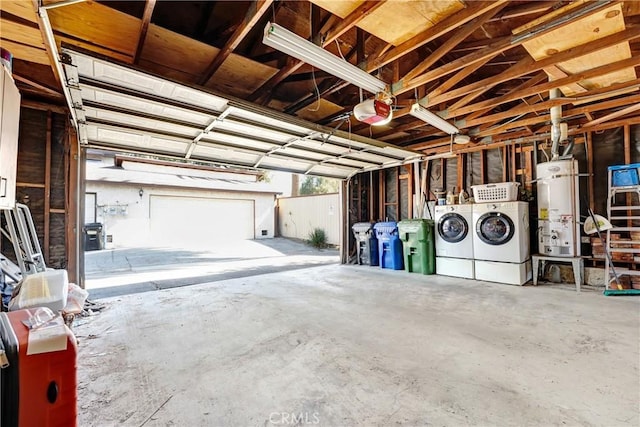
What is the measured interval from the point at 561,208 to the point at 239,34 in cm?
533

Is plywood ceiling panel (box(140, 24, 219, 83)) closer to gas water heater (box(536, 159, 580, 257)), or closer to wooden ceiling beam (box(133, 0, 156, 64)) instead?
wooden ceiling beam (box(133, 0, 156, 64))

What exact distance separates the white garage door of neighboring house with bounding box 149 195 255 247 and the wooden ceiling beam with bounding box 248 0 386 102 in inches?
367

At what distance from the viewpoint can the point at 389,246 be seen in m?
6.50

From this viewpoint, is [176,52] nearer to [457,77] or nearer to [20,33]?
[20,33]

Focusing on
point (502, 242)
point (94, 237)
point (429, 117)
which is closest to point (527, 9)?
point (429, 117)

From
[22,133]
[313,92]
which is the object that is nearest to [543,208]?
[313,92]

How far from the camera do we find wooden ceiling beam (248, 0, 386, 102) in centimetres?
211

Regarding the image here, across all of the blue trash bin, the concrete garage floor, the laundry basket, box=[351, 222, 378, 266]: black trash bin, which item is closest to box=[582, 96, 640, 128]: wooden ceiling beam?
the laundry basket

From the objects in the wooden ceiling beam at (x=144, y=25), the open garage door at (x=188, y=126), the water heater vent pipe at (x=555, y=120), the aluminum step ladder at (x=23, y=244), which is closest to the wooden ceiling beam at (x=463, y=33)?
the open garage door at (x=188, y=126)

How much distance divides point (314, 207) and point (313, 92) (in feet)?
29.6

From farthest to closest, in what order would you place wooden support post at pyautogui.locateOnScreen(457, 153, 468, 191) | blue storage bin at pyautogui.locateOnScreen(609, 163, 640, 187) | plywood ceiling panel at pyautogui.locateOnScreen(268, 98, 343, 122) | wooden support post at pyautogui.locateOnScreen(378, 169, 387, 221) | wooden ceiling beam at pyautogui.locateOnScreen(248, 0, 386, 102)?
wooden support post at pyautogui.locateOnScreen(378, 169, 387, 221) → wooden support post at pyautogui.locateOnScreen(457, 153, 468, 191) → blue storage bin at pyautogui.locateOnScreen(609, 163, 640, 187) → plywood ceiling panel at pyautogui.locateOnScreen(268, 98, 343, 122) → wooden ceiling beam at pyautogui.locateOnScreen(248, 0, 386, 102)

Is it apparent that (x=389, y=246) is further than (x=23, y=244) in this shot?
Yes

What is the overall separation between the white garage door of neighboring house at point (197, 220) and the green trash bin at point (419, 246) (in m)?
8.81

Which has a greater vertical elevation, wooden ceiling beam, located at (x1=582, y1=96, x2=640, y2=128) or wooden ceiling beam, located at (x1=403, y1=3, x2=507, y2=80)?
wooden ceiling beam, located at (x1=403, y1=3, x2=507, y2=80)
